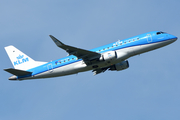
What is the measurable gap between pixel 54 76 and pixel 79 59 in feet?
18.2

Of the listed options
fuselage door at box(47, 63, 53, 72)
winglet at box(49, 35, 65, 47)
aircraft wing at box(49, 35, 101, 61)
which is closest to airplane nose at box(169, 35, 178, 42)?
aircraft wing at box(49, 35, 101, 61)

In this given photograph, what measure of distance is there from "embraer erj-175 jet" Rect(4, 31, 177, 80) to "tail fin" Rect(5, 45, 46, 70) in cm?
160

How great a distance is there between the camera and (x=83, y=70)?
45.6 m

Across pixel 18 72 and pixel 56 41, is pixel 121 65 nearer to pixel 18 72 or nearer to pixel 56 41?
pixel 56 41

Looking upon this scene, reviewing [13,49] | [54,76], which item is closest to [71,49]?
[54,76]

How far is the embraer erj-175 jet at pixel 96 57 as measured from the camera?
43.0 metres

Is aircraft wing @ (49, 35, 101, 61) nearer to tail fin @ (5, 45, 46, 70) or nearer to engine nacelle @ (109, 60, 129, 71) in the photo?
engine nacelle @ (109, 60, 129, 71)

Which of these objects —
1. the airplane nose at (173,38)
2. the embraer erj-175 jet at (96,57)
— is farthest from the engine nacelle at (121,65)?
the airplane nose at (173,38)

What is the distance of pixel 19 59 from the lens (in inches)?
2025

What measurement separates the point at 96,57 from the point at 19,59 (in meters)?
16.6

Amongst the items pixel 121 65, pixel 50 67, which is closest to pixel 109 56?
pixel 121 65

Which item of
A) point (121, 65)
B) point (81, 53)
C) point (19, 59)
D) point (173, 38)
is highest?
point (19, 59)

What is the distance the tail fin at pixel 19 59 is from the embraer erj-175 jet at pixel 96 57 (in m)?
1.60

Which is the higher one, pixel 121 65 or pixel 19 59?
pixel 19 59
